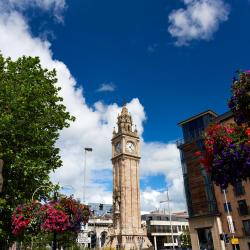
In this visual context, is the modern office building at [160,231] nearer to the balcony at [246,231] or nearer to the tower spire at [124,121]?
the tower spire at [124,121]

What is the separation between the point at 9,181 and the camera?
19.7 m

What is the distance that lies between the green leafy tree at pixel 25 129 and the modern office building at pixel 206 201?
2850 centimetres

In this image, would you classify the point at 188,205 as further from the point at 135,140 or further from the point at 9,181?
the point at 9,181

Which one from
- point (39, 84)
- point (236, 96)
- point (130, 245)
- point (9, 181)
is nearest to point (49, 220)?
point (9, 181)

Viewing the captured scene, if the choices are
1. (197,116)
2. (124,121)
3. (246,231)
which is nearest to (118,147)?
(124,121)

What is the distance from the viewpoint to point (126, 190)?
239 feet

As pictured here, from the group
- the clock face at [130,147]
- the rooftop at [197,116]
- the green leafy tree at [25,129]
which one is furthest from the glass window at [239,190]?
the clock face at [130,147]

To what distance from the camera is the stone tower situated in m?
66.9

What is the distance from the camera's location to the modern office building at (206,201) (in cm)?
4234

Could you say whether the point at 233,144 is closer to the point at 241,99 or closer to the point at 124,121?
the point at 241,99

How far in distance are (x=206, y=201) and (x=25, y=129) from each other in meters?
35.7

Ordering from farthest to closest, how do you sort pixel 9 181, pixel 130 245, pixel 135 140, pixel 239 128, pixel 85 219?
pixel 135 140 → pixel 130 245 → pixel 85 219 → pixel 9 181 → pixel 239 128

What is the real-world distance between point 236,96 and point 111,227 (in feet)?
209

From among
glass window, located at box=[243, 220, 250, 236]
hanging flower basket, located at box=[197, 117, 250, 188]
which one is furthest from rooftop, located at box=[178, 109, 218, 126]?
hanging flower basket, located at box=[197, 117, 250, 188]
